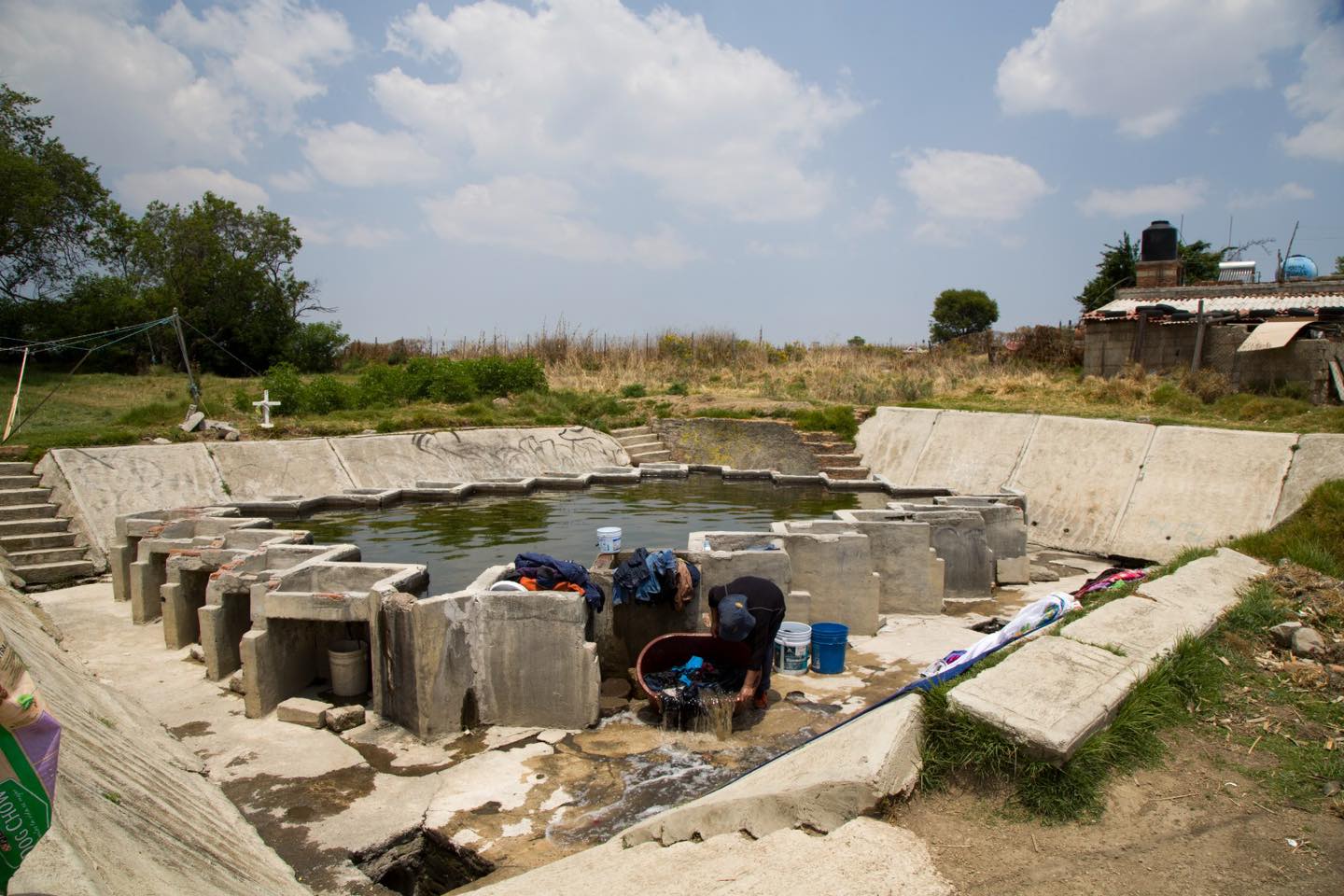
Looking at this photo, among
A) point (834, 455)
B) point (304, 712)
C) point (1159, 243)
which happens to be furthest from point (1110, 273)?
point (304, 712)

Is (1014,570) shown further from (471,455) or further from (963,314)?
(963,314)

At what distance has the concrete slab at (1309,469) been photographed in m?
10.2

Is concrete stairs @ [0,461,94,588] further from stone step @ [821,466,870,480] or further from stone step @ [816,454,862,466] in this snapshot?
stone step @ [816,454,862,466]

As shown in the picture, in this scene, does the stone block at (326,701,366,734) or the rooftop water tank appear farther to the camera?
the rooftop water tank

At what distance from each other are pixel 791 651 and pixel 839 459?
1085cm

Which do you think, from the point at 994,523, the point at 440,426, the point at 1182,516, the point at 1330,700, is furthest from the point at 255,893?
the point at 440,426

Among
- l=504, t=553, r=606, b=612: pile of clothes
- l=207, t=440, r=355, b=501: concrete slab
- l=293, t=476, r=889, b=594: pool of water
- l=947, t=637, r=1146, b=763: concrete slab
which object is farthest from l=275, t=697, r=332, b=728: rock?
l=207, t=440, r=355, b=501: concrete slab

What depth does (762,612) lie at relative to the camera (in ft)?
22.3

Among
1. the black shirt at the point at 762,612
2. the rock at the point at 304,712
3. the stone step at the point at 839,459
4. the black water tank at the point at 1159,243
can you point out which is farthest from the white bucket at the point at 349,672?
the black water tank at the point at 1159,243

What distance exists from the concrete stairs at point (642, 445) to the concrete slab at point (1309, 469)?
1215cm

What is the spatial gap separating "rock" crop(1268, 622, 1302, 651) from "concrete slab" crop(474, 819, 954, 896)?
3.66 metres

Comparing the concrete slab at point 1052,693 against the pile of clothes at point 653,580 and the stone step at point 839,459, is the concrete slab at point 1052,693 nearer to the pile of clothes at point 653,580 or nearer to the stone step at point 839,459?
the pile of clothes at point 653,580

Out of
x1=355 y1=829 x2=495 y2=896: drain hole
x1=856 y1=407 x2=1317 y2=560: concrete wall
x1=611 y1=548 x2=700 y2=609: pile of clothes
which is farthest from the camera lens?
x1=856 y1=407 x2=1317 y2=560: concrete wall

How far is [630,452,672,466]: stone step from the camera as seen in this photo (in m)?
18.9
